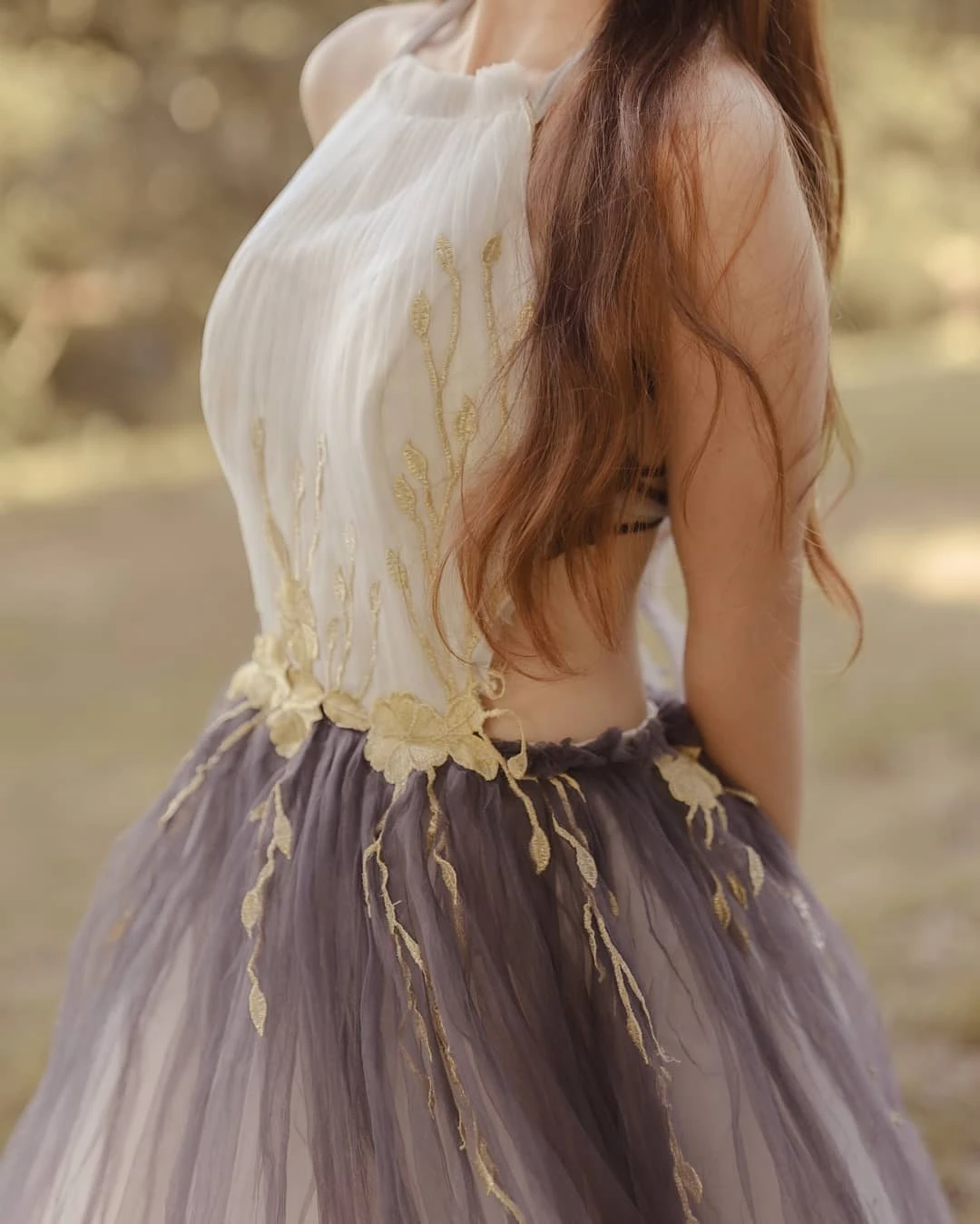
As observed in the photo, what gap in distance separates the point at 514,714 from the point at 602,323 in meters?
0.22

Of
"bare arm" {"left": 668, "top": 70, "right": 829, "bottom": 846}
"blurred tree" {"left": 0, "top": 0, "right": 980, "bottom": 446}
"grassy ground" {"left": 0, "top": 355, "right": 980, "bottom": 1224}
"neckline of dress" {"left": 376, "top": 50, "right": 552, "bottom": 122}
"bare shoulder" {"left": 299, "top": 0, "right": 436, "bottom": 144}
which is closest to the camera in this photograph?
"bare arm" {"left": 668, "top": 70, "right": 829, "bottom": 846}

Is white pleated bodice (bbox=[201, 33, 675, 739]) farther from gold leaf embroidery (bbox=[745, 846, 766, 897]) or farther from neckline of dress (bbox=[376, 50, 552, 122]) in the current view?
gold leaf embroidery (bbox=[745, 846, 766, 897])

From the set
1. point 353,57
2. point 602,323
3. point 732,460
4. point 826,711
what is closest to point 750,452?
point 732,460

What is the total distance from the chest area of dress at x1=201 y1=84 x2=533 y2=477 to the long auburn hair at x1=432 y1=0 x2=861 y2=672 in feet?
0.10

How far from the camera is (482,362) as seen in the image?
71 centimetres

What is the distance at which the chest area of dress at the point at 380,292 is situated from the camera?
0.71 m

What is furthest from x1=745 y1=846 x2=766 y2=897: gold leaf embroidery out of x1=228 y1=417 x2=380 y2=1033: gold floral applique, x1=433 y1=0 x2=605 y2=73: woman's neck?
x1=433 y1=0 x2=605 y2=73: woman's neck

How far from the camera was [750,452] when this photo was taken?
0.71 meters

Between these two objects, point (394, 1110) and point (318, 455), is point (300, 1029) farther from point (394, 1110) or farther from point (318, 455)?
point (318, 455)

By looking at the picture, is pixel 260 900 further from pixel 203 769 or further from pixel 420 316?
pixel 420 316

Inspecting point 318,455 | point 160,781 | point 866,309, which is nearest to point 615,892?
point 318,455

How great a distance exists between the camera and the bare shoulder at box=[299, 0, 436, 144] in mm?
945

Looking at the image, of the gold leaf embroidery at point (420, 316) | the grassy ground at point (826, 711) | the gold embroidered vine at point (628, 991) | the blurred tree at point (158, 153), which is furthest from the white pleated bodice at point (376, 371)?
the blurred tree at point (158, 153)

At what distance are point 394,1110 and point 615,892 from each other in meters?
0.17
